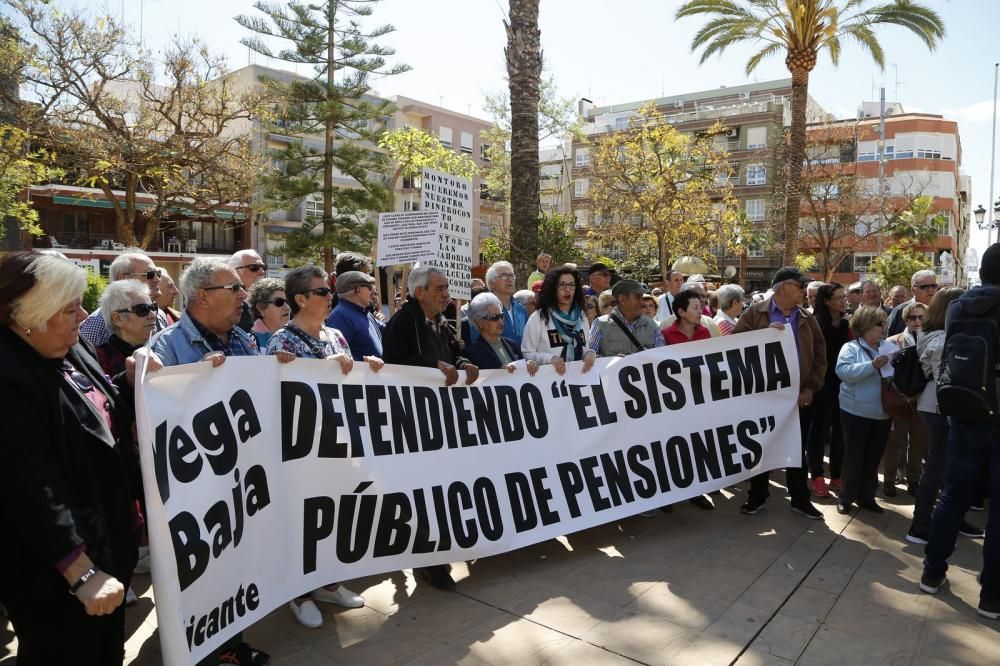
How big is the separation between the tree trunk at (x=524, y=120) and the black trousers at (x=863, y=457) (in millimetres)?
4378

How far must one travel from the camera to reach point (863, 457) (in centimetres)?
526

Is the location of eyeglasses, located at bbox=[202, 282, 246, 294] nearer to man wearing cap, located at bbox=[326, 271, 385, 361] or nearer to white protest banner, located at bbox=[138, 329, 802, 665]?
white protest banner, located at bbox=[138, 329, 802, 665]

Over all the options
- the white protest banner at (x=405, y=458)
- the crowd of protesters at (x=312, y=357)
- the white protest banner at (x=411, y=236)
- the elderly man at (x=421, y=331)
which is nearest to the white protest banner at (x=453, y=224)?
the white protest banner at (x=411, y=236)

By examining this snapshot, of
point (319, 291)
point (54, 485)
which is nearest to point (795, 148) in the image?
point (319, 291)

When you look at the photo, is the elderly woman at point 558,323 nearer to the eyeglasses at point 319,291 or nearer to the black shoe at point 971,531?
the eyeglasses at point 319,291

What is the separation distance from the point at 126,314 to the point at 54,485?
157cm

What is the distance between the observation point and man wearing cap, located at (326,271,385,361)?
16.0 ft

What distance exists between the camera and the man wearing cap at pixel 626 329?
16.8 ft

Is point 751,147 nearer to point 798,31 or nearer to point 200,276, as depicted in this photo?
point 798,31

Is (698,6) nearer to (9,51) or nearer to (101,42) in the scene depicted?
(101,42)

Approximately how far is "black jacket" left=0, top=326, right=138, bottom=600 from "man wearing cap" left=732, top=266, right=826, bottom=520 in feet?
14.5

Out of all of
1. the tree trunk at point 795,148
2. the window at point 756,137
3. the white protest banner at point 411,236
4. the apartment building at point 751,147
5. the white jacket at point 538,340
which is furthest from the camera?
the window at point 756,137

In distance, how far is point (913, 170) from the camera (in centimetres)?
4794

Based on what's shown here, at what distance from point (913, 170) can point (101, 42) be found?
49754 mm
